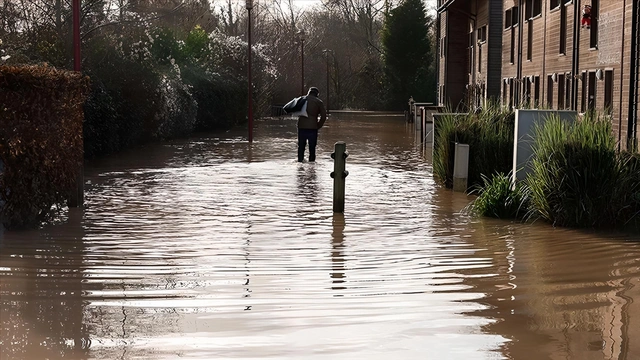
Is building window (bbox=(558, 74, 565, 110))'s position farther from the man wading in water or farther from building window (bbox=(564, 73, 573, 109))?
the man wading in water

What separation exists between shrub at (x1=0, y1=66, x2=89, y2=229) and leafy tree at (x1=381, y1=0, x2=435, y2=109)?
55.7 meters

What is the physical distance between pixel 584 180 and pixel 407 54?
56.9 meters

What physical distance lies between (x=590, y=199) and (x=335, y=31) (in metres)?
74.1

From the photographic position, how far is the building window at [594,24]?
66.7 ft

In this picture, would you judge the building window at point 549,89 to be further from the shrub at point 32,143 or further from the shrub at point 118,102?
the shrub at point 32,143

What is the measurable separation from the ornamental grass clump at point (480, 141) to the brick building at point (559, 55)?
0.61 meters

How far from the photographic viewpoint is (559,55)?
77.7 feet

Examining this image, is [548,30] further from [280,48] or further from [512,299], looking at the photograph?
[280,48]

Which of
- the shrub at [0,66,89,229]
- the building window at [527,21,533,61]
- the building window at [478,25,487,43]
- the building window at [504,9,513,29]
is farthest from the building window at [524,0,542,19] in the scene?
the shrub at [0,66,89,229]

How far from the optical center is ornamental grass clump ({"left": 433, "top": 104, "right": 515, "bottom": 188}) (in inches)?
621

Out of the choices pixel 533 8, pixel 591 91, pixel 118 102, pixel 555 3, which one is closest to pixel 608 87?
pixel 591 91

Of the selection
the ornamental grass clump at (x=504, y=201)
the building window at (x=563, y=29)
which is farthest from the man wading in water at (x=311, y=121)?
the ornamental grass clump at (x=504, y=201)

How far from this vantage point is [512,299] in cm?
734

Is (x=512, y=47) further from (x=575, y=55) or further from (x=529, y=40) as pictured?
(x=575, y=55)
